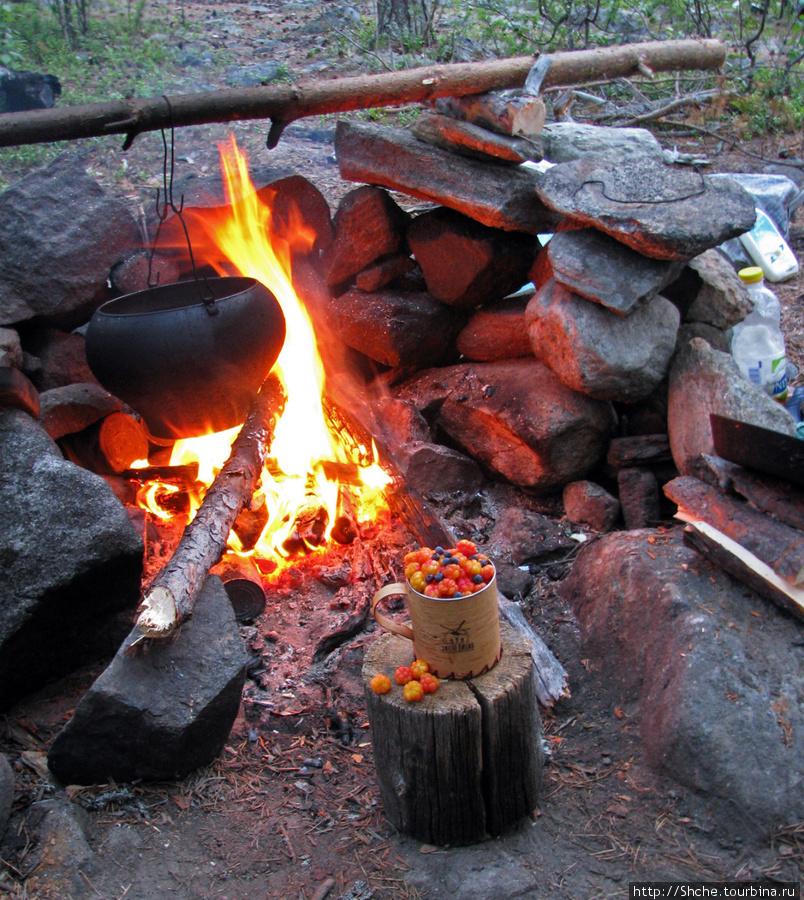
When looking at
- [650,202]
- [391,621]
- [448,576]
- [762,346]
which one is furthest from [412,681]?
[762,346]

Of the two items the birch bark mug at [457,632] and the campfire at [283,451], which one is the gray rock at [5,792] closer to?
the birch bark mug at [457,632]

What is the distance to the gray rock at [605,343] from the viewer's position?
11.1ft

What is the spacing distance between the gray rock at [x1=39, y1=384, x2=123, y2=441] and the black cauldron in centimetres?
34

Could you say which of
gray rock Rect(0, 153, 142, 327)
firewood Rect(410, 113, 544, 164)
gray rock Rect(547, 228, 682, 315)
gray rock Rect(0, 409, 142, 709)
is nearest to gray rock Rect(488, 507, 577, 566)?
gray rock Rect(547, 228, 682, 315)

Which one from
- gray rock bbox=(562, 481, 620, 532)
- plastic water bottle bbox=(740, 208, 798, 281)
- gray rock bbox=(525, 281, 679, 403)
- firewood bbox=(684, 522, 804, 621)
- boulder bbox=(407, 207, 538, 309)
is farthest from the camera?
plastic water bottle bbox=(740, 208, 798, 281)

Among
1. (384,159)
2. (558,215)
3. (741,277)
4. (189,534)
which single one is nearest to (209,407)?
(189,534)

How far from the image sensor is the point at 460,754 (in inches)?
83.2

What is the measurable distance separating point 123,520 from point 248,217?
2.30 m

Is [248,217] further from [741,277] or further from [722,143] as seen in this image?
[722,143]

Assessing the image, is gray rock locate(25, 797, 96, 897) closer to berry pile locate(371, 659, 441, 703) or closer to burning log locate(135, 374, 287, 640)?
burning log locate(135, 374, 287, 640)

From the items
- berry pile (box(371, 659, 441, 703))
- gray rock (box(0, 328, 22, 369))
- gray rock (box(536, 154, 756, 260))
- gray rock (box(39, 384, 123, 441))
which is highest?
gray rock (box(536, 154, 756, 260))

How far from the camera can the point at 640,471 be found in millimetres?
3551

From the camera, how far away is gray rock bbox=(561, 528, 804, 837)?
2168 mm

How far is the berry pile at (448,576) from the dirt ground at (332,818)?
757mm
